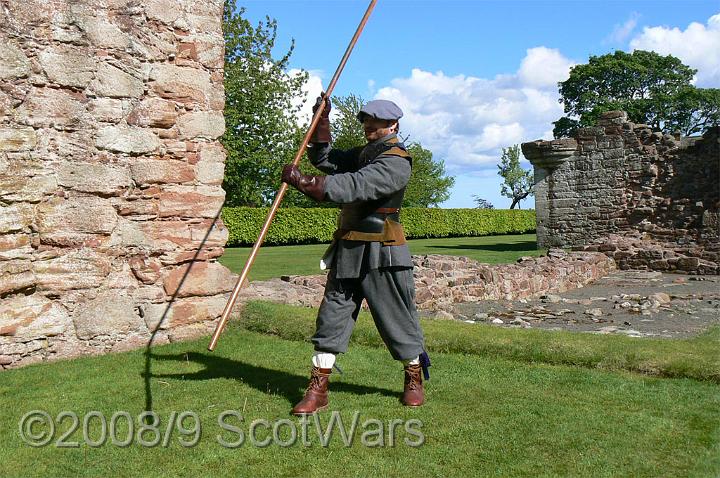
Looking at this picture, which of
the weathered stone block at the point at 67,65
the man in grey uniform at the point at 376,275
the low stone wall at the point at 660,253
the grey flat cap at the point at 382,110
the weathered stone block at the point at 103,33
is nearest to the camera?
the man in grey uniform at the point at 376,275

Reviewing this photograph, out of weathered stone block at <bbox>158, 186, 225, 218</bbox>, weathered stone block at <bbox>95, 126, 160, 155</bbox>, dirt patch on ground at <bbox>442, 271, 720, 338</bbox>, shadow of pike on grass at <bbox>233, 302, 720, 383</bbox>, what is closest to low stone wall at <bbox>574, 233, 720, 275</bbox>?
dirt patch on ground at <bbox>442, 271, 720, 338</bbox>

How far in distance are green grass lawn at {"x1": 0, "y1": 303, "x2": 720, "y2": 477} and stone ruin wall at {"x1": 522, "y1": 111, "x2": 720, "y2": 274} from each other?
13.4 m

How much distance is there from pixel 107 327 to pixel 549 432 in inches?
156

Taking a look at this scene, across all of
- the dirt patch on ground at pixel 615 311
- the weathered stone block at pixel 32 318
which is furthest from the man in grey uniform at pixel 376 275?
the dirt patch on ground at pixel 615 311

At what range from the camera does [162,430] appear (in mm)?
3922

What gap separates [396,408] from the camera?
432cm

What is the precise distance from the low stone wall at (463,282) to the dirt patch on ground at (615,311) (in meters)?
0.31

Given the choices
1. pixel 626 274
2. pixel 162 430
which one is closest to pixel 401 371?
pixel 162 430

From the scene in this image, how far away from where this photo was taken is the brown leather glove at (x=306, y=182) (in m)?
4.05

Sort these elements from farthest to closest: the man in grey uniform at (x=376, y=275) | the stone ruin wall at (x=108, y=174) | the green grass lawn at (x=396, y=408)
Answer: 1. the stone ruin wall at (x=108, y=174)
2. the man in grey uniform at (x=376, y=275)
3. the green grass lawn at (x=396, y=408)

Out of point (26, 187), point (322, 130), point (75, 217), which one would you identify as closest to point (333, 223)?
point (75, 217)

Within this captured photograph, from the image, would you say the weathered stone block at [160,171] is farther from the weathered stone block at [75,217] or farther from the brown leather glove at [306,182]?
the brown leather glove at [306,182]

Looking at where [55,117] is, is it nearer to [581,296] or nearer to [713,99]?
[581,296]

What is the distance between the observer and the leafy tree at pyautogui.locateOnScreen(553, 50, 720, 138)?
139ft
